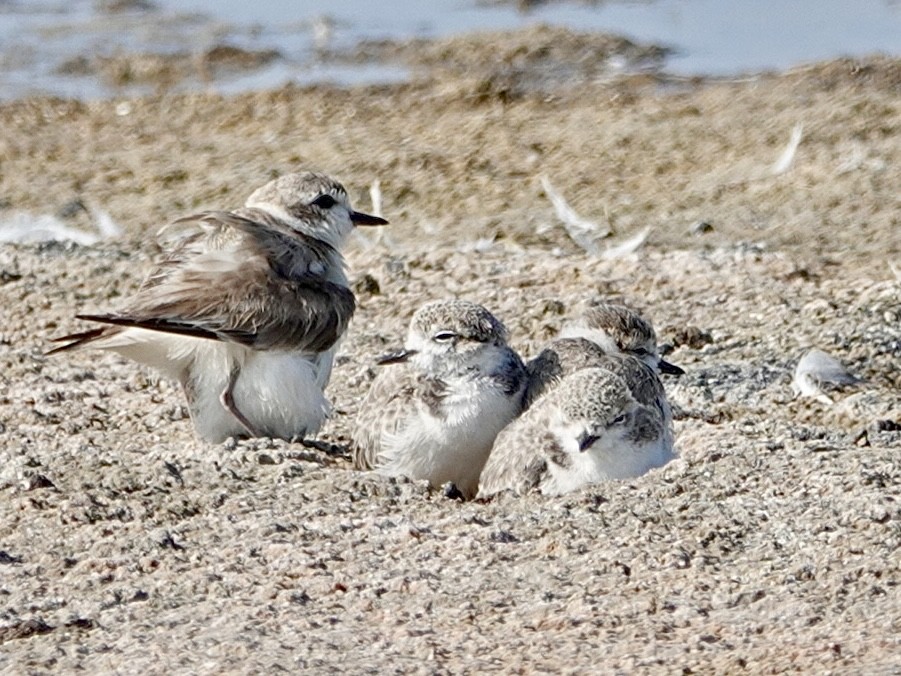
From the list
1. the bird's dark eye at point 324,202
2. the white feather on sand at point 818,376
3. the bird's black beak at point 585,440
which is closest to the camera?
the bird's black beak at point 585,440

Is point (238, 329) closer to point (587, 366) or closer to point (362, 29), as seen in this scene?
point (587, 366)

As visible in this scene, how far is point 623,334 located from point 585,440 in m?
1.05

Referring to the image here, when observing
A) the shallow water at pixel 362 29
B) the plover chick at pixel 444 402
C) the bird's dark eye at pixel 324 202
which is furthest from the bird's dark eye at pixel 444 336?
the shallow water at pixel 362 29

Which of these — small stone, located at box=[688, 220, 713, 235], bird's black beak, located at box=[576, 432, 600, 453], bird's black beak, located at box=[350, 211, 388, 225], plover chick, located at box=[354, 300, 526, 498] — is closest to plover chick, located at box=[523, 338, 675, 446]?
plover chick, located at box=[354, 300, 526, 498]

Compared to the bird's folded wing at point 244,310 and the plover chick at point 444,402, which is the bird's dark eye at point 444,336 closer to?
the plover chick at point 444,402

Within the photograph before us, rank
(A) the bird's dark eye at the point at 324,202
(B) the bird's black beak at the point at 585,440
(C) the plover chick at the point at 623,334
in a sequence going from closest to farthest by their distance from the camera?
(B) the bird's black beak at the point at 585,440 < (C) the plover chick at the point at 623,334 < (A) the bird's dark eye at the point at 324,202

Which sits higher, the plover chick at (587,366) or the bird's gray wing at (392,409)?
the plover chick at (587,366)

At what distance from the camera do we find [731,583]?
4754 millimetres

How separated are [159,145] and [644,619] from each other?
7670mm

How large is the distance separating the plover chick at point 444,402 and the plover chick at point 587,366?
0.07 m

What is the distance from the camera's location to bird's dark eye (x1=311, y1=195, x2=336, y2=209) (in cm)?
699

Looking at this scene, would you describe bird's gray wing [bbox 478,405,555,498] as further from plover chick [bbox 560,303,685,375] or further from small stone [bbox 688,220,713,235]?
small stone [bbox 688,220,713,235]

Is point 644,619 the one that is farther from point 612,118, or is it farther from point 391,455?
point 612,118

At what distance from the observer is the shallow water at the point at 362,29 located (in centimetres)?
1372
